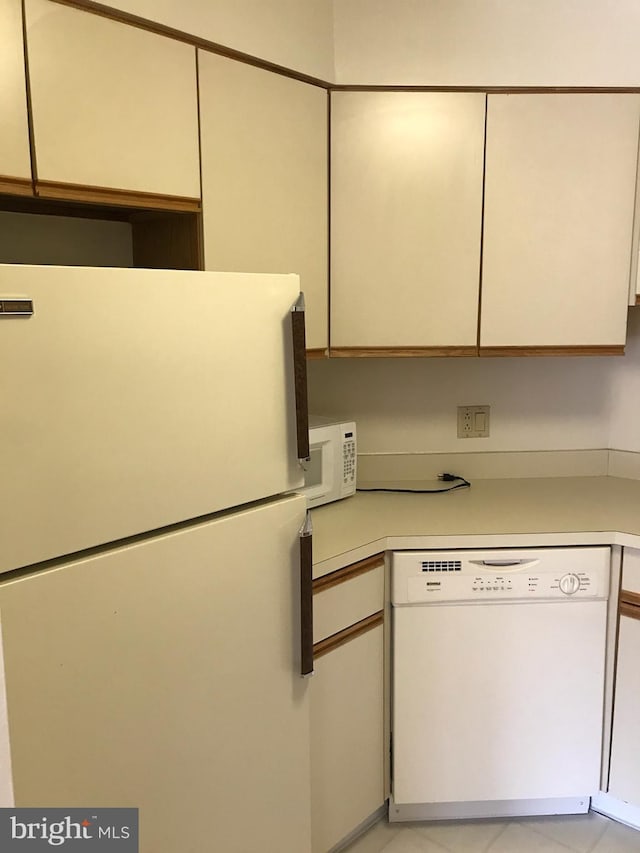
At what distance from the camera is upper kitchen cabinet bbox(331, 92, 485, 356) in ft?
6.48

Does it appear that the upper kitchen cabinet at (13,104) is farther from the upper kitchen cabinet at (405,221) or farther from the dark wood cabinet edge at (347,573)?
the dark wood cabinet edge at (347,573)

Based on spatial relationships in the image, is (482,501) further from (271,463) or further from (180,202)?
(180,202)

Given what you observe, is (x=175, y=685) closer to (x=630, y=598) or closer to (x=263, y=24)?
(x=630, y=598)

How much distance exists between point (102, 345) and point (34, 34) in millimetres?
686

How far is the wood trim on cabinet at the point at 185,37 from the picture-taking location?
1.40m

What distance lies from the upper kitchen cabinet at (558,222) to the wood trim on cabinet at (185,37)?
1.83 ft

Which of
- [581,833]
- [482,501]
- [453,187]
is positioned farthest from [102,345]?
[581,833]

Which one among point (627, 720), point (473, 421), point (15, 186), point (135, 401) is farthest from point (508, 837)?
point (15, 186)

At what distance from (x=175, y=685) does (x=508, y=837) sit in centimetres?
132

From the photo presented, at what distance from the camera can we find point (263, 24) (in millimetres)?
1721

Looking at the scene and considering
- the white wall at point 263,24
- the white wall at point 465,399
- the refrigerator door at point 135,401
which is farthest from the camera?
the white wall at point 465,399

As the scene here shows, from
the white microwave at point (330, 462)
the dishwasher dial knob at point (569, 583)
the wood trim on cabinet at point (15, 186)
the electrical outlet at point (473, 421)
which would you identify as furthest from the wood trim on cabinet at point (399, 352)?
the wood trim on cabinet at point (15, 186)

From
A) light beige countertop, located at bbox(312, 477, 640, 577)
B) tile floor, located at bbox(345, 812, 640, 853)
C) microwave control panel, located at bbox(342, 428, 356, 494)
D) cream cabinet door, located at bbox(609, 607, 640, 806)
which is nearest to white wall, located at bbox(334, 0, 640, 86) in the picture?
microwave control panel, located at bbox(342, 428, 356, 494)
